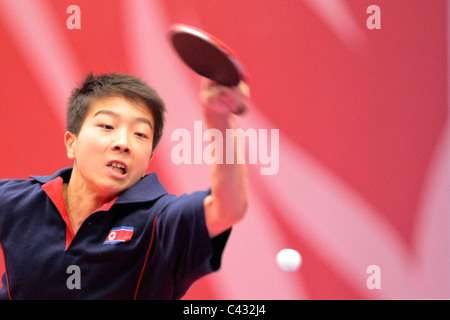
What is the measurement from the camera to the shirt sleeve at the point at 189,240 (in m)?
1.34

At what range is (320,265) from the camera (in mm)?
2723

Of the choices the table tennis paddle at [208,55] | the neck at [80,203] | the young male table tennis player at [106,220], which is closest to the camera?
the table tennis paddle at [208,55]

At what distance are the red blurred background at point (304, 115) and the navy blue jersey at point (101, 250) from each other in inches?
41.7

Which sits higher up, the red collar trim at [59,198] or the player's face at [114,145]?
the player's face at [114,145]

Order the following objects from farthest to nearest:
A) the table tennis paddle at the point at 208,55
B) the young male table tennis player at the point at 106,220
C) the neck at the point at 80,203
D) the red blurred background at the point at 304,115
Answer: the red blurred background at the point at 304,115 < the neck at the point at 80,203 < the young male table tennis player at the point at 106,220 < the table tennis paddle at the point at 208,55

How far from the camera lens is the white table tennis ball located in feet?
8.45

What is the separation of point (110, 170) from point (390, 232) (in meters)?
1.60

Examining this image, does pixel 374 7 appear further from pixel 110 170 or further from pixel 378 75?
pixel 110 170

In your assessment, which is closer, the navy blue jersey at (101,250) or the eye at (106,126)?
the navy blue jersey at (101,250)

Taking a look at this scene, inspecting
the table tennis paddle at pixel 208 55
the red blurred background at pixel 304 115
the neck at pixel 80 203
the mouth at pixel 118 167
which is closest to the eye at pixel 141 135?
the mouth at pixel 118 167

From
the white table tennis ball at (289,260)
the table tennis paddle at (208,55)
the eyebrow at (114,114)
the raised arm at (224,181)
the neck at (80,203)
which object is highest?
the table tennis paddle at (208,55)

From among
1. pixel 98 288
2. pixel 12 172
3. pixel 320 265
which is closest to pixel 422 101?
pixel 320 265

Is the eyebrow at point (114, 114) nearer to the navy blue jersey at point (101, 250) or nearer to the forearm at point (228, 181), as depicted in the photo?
Answer: the navy blue jersey at point (101, 250)

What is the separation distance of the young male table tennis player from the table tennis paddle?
0.30m
